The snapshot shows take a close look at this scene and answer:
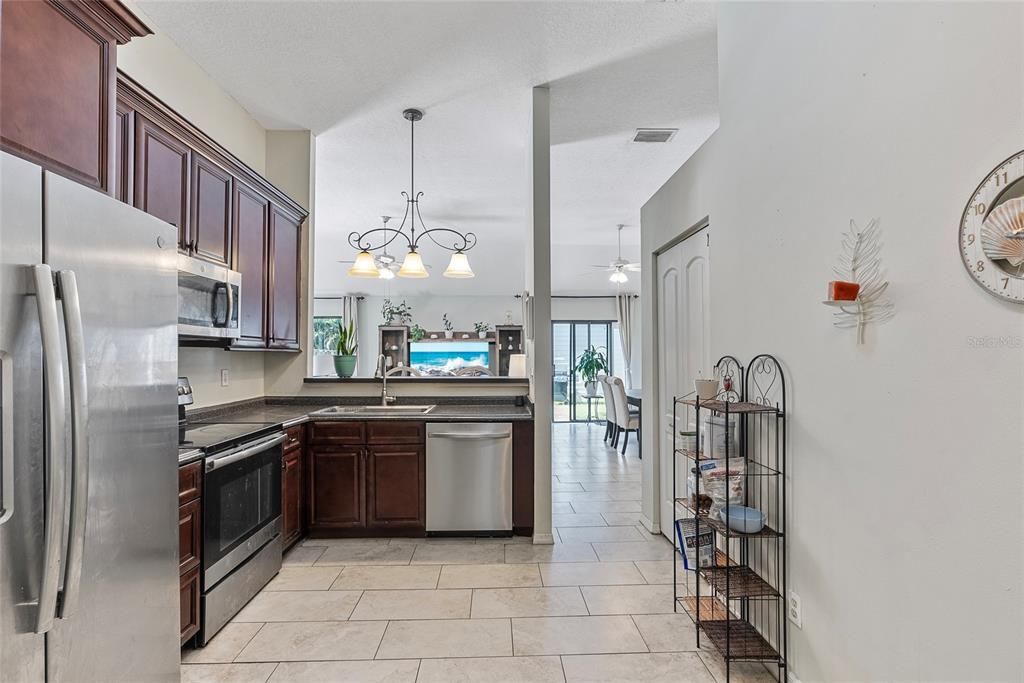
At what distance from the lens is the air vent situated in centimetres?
427

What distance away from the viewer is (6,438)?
1062mm

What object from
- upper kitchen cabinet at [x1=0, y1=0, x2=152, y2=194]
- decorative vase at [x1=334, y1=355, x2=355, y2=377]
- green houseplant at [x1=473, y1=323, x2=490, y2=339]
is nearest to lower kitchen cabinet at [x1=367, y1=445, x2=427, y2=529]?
decorative vase at [x1=334, y1=355, x2=355, y2=377]

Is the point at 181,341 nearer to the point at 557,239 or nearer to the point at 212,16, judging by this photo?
the point at 212,16

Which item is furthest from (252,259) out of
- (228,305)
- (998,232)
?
(998,232)

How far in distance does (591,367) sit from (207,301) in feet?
26.2

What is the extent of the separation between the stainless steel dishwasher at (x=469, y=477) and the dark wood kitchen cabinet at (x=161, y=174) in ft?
6.24

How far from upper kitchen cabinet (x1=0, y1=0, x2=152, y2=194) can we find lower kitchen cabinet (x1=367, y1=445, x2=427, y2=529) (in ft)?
7.49

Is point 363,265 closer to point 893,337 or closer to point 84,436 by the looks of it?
point 84,436

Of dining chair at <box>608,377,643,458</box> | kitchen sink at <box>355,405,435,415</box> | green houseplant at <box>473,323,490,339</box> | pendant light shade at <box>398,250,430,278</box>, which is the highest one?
pendant light shade at <box>398,250,430,278</box>

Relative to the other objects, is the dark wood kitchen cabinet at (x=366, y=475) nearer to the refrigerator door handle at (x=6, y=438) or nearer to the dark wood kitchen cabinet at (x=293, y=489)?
the dark wood kitchen cabinet at (x=293, y=489)

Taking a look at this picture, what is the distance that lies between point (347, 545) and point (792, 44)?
3.58 m

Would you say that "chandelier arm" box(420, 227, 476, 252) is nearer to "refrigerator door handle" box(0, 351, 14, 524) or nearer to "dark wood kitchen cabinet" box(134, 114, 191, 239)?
"dark wood kitchen cabinet" box(134, 114, 191, 239)

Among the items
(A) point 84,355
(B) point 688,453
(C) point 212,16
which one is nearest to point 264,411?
(C) point 212,16

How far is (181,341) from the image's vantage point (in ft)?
9.41
